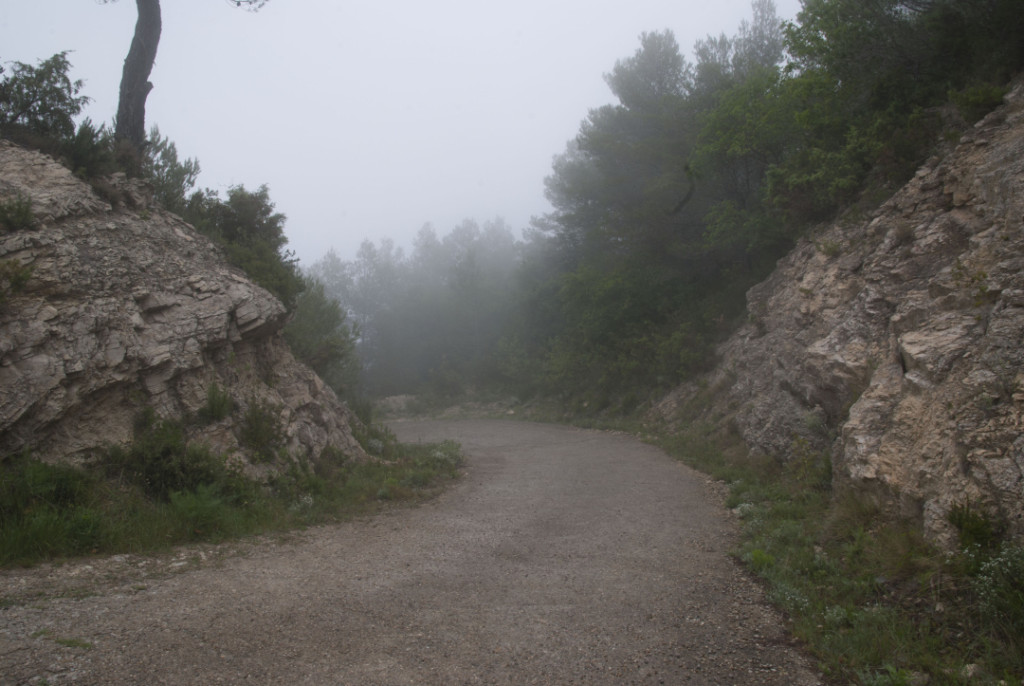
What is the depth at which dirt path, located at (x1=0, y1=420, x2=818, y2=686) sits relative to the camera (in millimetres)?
4066

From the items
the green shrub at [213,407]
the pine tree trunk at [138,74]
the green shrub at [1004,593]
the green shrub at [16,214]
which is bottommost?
the green shrub at [1004,593]

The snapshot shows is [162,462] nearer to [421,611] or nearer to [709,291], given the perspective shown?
[421,611]

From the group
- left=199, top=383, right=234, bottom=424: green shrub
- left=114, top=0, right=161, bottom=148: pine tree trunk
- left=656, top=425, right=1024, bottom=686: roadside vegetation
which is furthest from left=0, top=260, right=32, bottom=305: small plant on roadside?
left=656, top=425, right=1024, bottom=686: roadside vegetation

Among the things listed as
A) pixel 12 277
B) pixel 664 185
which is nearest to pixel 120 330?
pixel 12 277

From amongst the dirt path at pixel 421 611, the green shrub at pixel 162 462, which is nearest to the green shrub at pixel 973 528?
the dirt path at pixel 421 611

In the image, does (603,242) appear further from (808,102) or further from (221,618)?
(221,618)

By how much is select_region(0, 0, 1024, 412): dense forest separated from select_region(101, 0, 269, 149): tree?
111 centimetres

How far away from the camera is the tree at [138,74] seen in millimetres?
12938

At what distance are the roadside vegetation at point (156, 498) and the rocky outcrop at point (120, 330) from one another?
428 mm

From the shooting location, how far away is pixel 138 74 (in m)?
13.0

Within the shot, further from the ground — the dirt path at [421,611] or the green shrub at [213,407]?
the green shrub at [213,407]

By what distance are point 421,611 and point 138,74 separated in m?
13.2

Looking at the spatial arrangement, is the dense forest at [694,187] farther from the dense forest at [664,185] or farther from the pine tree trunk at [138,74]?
the pine tree trunk at [138,74]

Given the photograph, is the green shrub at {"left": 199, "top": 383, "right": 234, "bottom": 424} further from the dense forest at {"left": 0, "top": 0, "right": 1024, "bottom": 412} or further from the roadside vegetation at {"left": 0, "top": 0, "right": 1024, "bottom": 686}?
the dense forest at {"left": 0, "top": 0, "right": 1024, "bottom": 412}
